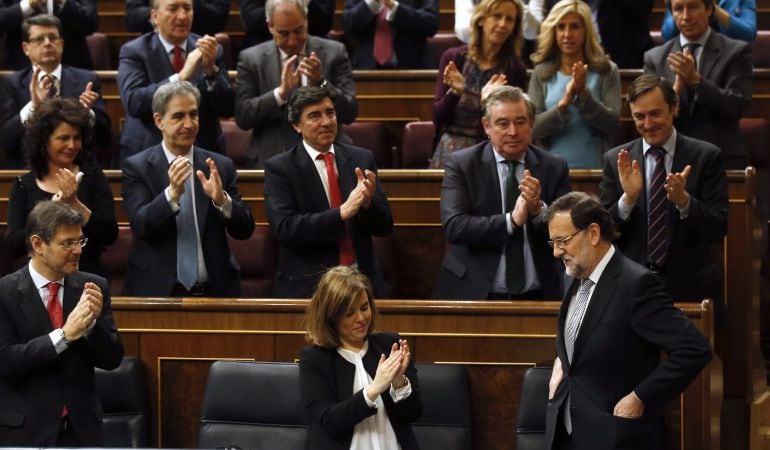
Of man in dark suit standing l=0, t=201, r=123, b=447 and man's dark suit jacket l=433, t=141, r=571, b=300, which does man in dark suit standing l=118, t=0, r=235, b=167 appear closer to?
man's dark suit jacket l=433, t=141, r=571, b=300

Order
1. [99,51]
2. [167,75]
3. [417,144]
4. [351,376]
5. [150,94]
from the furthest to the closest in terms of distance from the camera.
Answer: [99,51] < [417,144] < [167,75] < [150,94] < [351,376]

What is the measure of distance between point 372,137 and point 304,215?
1126mm

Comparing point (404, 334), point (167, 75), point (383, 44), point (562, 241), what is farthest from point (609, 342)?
point (383, 44)

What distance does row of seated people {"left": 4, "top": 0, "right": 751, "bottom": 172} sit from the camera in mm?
3777

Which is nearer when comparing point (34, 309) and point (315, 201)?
Answer: point (34, 309)

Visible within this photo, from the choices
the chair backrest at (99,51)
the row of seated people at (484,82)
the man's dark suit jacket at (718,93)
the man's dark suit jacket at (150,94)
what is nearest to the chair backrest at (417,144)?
the row of seated people at (484,82)

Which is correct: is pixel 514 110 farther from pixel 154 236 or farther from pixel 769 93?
pixel 769 93

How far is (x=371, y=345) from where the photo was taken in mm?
2760

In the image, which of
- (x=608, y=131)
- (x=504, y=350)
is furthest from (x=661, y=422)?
(x=608, y=131)

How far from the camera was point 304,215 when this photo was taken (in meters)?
3.31

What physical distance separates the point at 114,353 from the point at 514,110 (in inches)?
44.5

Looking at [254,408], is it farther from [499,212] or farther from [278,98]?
[278,98]

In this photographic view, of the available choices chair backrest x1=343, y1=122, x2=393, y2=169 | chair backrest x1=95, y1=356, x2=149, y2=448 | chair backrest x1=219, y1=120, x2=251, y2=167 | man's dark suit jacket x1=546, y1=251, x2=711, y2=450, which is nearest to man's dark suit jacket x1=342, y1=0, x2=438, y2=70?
chair backrest x1=343, y1=122, x2=393, y2=169

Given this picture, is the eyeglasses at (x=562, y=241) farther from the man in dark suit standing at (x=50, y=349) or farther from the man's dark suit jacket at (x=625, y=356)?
the man in dark suit standing at (x=50, y=349)
